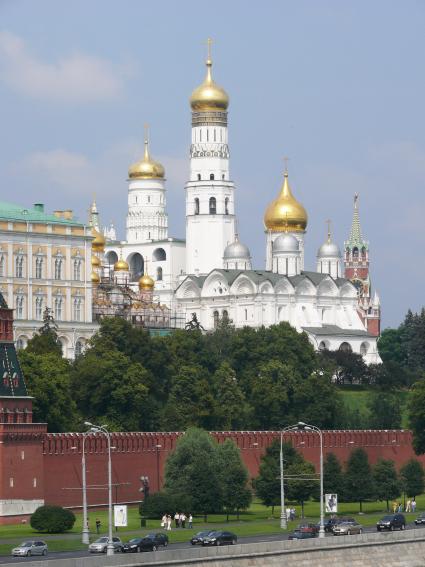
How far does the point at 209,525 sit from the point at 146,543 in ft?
55.5

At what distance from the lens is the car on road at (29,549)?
8538 cm

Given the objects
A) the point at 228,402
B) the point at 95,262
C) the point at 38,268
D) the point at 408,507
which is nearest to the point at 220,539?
the point at 408,507

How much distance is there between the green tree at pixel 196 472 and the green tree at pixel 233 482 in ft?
0.98

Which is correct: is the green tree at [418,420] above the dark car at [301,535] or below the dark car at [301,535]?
above

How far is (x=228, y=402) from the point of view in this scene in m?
145

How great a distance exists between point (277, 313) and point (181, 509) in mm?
92192

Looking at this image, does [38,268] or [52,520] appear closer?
[52,520]

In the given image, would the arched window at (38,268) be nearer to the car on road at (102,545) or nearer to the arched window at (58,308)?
the arched window at (58,308)

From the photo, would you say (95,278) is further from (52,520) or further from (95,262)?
(52,520)

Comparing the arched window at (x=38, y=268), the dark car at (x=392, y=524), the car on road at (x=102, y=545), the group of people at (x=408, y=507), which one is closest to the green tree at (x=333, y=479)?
the group of people at (x=408, y=507)

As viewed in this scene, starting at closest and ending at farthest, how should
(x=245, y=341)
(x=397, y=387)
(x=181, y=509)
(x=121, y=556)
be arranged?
(x=121, y=556), (x=181, y=509), (x=245, y=341), (x=397, y=387)

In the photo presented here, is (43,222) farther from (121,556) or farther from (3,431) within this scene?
(121,556)

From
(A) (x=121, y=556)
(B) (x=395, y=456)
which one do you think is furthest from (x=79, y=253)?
(A) (x=121, y=556)

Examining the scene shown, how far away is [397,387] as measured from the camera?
600ft
